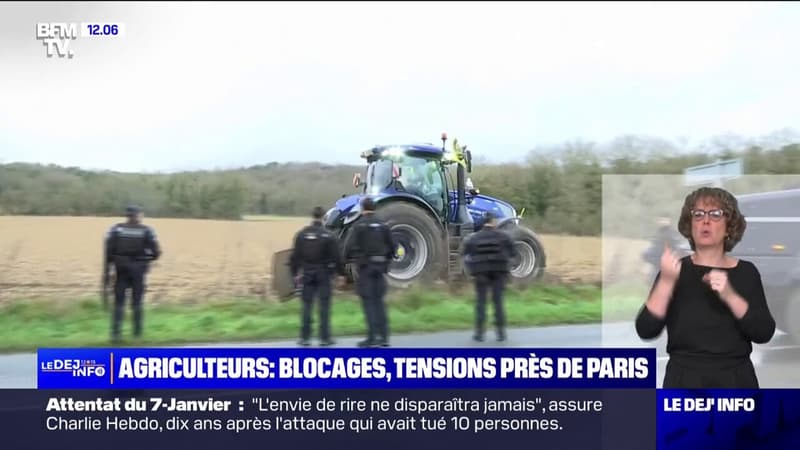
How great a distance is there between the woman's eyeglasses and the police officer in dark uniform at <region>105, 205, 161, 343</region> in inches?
98.4

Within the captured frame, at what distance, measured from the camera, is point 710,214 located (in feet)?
11.1

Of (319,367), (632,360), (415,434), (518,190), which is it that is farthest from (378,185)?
(632,360)

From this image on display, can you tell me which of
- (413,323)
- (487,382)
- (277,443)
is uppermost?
(413,323)

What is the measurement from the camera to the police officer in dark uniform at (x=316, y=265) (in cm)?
383

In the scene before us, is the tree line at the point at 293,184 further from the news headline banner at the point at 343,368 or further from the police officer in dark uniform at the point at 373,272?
the news headline banner at the point at 343,368

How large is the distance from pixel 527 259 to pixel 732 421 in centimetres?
123

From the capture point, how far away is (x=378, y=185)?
400 centimetres

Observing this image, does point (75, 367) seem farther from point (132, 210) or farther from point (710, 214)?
point (710, 214)

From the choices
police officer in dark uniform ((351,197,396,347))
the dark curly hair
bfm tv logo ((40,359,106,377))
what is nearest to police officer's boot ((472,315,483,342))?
police officer in dark uniform ((351,197,396,347))

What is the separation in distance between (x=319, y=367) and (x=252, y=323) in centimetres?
39

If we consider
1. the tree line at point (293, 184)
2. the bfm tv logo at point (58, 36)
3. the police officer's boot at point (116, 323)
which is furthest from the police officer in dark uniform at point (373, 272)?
the bfm tv logo at point (58, 36)

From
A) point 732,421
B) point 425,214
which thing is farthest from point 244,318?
point 732,421

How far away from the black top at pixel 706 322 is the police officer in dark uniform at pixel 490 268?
87 cm

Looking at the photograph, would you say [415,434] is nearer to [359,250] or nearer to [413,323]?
[413,323]
